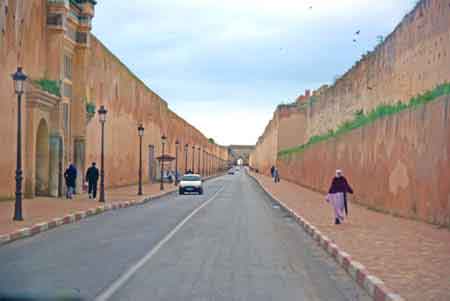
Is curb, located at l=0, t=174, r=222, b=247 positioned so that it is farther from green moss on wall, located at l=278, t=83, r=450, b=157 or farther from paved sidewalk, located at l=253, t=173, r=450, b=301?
green moss on wall, located at l=278, t=83, r=450, b=157

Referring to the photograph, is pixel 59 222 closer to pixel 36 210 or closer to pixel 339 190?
pixel 36 210

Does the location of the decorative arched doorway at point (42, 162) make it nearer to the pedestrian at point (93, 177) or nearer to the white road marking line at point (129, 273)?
the pedestrian at point (93, 177)

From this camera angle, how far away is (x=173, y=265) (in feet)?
37.4

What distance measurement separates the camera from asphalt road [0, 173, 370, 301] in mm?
8977

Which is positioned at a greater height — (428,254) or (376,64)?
(376,64)

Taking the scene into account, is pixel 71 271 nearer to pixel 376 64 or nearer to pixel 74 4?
pixel 376 64

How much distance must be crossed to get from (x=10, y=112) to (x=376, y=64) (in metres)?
14.5

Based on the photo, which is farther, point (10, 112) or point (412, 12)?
point (10, 112)

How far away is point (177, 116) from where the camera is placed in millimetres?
93000

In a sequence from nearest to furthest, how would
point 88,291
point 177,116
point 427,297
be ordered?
point 427,297
point 88,291
point 177,116

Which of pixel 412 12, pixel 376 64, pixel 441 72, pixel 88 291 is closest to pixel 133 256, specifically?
pixel 88 291

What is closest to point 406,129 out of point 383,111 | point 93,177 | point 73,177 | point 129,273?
point 383,111

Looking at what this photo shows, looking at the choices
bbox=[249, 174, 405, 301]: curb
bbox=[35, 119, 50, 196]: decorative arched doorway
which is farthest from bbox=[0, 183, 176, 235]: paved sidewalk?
bbox=[249, 174, 405, 301]: curb

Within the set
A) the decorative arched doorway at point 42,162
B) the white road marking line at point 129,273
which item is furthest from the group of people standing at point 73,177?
the white road marking line at point 129,273
